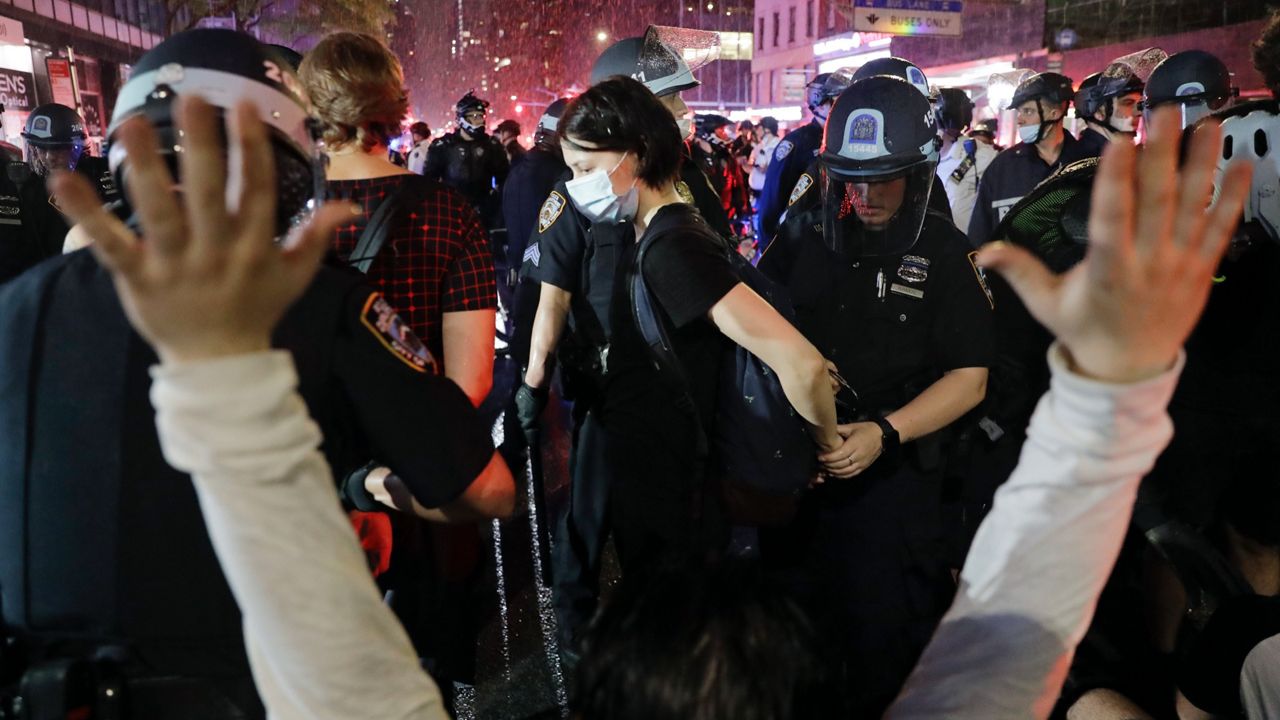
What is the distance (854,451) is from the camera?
2379 mm

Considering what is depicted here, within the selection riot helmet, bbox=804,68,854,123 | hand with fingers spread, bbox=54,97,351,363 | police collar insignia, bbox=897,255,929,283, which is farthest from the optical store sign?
hand with fingers spread, bbox=54,97,351,363

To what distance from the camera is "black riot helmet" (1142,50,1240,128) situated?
397cm

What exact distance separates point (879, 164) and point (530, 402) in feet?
5.20

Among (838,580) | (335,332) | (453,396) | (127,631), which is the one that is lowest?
(838,580)

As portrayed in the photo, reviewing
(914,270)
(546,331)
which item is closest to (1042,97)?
(914,270)

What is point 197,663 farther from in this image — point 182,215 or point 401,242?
point 401,242

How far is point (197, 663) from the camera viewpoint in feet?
4.23

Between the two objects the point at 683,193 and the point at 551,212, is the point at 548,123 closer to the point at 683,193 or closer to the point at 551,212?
the point at 551,212

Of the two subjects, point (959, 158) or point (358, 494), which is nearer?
point (358, 494)

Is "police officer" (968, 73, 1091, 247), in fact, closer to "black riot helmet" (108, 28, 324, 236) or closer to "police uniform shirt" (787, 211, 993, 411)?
"police uniform shirt" (787, 211, 993, 411)

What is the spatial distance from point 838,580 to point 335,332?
177 centimetres

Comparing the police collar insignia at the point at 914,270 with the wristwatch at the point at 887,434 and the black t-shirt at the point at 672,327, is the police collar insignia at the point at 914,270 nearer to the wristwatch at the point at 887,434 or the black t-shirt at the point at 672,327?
the wristwatch at the point at 887,434

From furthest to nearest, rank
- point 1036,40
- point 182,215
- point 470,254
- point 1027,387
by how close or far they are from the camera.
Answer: point 1036,40 → point 1027,387 → point 470,254 → point 182,215

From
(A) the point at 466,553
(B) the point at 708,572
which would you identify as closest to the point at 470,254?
(A) the point at 466,553
